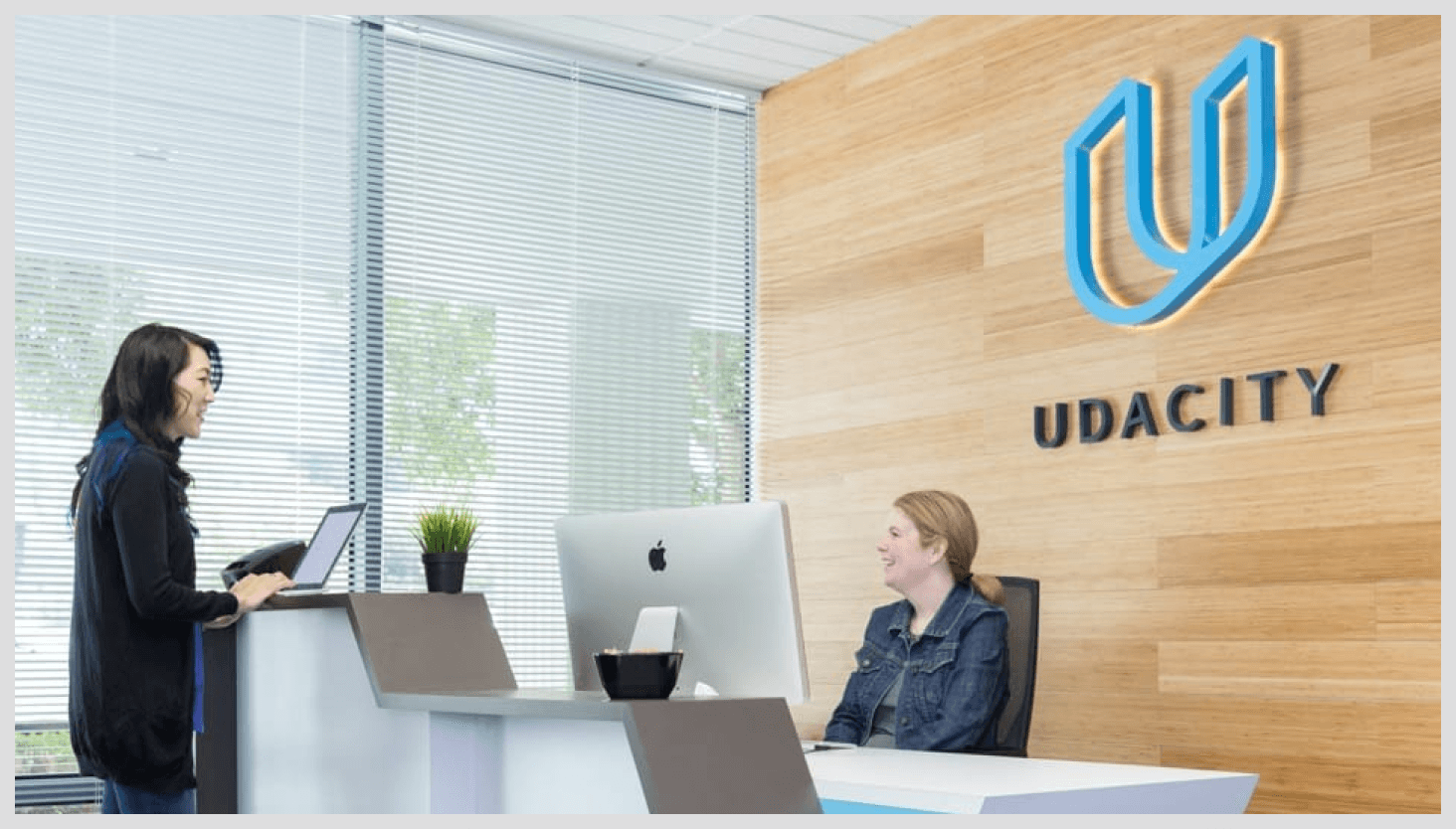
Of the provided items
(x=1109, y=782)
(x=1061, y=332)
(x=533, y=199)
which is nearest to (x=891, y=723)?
(x=1109, y=782)

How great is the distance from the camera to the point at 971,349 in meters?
5.31

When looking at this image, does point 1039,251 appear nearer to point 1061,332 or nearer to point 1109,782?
point 1061,332

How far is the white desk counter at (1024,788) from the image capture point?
8.53ft

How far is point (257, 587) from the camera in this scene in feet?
10.1

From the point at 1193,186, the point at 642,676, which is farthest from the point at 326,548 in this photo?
the point at 1193,186

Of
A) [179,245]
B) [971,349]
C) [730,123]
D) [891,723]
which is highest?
[730,123]

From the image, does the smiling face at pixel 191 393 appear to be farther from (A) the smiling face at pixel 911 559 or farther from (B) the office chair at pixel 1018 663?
(B) the office chair at pixel 1018 663

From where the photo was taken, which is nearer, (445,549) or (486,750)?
(486,750)

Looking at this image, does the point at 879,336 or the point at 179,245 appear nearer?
the point at 179,245

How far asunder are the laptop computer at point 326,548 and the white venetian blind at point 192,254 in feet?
7.12

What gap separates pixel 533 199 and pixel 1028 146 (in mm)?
1770

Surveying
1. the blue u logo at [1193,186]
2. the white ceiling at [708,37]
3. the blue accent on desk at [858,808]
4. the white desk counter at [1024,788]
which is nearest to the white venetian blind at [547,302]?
the white ceiling at [708,37]

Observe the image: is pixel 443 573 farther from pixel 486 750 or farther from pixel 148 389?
pixel 148 389

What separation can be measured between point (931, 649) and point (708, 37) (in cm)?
274
